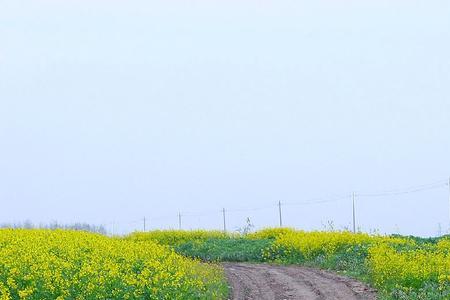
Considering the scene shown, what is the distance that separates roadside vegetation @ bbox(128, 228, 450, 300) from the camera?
67.0 feet

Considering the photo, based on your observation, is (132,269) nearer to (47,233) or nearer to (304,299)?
(304,299)

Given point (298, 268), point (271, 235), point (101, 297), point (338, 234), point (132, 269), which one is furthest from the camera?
point (271, 235)

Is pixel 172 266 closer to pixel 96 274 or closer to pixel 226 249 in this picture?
pixel 96 274

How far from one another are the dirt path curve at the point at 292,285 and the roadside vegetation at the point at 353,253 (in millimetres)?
649

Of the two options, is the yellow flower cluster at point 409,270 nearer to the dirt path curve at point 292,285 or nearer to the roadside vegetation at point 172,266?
the roadside vegetation at point 172,266

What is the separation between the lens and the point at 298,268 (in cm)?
2753

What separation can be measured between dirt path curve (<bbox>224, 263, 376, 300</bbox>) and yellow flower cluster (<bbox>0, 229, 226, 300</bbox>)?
807 mm

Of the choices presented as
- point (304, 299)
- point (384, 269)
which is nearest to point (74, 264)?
point (304, 299)

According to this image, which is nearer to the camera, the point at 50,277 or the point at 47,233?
the point at 50,277

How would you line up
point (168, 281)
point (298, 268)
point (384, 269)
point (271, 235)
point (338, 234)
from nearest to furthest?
point (168, 281)
point (384, 269)
point (298, 268)
point (338, 234)
point (271, 235)

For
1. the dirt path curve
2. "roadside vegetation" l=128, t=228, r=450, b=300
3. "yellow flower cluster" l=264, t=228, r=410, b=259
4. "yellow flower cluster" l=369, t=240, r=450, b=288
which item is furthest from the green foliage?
"yellow flower cluster" l=369, t=240, r=450, b=288

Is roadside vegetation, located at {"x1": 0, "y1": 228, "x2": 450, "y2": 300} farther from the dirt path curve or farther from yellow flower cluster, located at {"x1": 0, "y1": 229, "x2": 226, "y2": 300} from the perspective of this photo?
the dirt path curve

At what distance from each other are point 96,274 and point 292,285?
6814 millimetres

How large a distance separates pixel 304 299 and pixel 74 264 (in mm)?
5742
